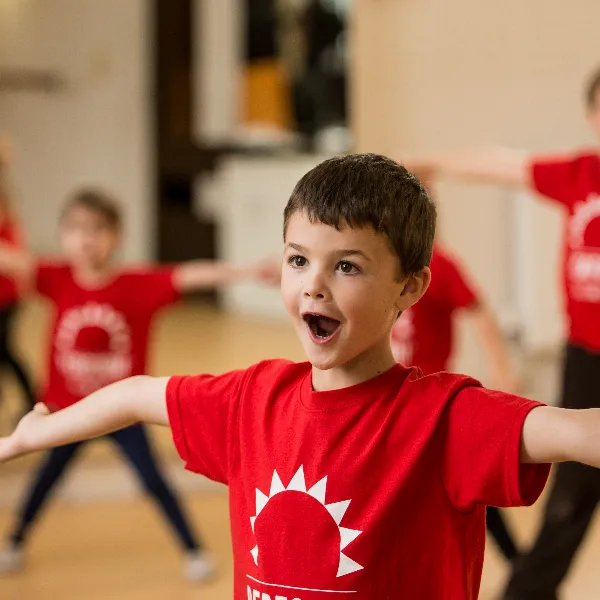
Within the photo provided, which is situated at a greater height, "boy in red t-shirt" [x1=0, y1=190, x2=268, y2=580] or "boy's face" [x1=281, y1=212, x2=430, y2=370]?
"boy's face" [x1=281, y1=212, x2=430, y2=370]

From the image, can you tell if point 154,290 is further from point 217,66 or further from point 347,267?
point 217,66

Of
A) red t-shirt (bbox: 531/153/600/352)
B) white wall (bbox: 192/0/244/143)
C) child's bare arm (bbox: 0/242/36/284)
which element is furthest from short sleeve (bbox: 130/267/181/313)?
white wall (bbox: 192/0/244/143)

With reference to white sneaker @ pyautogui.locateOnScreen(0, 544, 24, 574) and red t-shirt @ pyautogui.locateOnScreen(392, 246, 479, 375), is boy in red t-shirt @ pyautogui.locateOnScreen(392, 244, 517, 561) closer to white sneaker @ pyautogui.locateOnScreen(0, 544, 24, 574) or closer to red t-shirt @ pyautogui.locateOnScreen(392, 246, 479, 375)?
red t-shirt @ pyautogui.locateOnScreen(392, 246, 479, 375)

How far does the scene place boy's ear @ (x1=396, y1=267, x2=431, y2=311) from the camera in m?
1.02

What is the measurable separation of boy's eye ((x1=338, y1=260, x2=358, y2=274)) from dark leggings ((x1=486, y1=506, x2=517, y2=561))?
1.33 meters

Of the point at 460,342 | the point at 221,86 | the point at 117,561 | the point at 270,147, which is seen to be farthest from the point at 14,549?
the point at 221,86

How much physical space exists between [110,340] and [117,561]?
0.54m

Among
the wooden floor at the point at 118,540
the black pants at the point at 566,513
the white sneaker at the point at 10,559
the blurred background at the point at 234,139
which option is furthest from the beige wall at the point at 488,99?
the white sneaker at the point at 10,559

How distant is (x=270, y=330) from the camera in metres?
4.63

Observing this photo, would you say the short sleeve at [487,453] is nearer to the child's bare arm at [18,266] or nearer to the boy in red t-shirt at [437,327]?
the boy in red t-shirt at [437,327]

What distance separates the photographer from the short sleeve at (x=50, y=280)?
242cm

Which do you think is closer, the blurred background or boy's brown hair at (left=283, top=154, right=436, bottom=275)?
boy's brown hair at (left=283, top=154, right=436, bottom=275)

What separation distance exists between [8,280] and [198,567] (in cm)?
108

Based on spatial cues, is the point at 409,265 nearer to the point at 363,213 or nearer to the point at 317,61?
the point at 363,213
